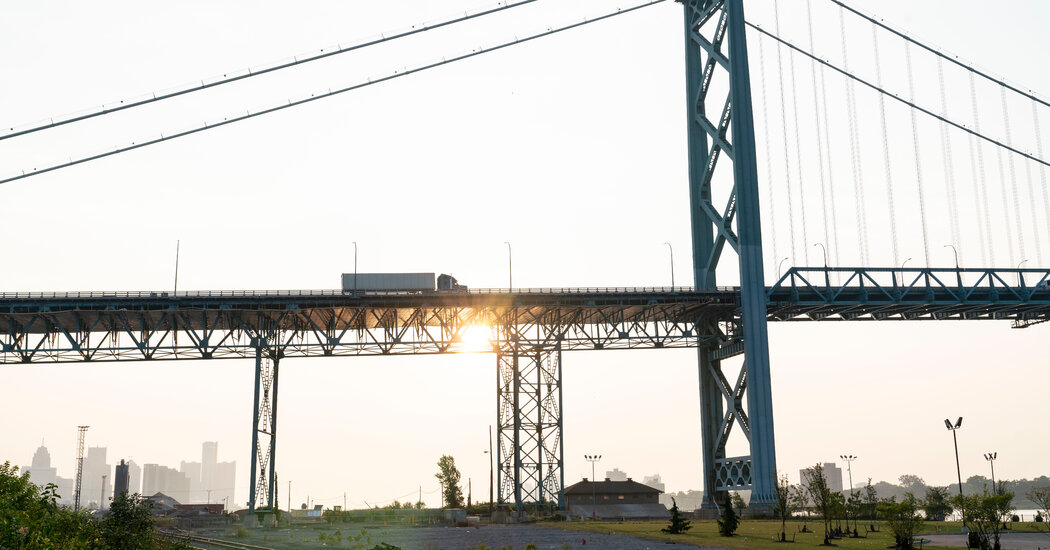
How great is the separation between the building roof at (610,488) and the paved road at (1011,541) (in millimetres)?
66652

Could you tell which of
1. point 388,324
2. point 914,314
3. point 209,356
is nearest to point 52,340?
point 209,356

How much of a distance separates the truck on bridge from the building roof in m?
50.6

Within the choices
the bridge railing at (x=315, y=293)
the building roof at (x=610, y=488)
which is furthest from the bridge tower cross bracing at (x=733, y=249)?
the building roof at (x=610, y=488)

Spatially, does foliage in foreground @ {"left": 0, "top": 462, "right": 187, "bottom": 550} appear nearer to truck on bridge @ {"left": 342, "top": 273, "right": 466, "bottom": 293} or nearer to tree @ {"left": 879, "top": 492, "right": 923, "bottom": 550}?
tree @ {"left": 879, "top": 492, "right": 923, "bottom": 550}

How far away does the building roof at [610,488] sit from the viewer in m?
123

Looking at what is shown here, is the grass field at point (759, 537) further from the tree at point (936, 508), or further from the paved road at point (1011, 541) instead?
the tree at point (936, 508)

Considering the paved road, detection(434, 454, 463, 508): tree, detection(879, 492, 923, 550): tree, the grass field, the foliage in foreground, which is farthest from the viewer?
detection(434, 454, 463, 508): tree

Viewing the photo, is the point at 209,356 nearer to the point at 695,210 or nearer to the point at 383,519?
the point at 383,519

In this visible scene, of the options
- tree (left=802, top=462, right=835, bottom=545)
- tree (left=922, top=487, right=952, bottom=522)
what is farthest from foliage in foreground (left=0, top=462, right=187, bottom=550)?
tree (left=922, top=487, right=952, bottom=522)

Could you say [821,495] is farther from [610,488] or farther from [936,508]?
[610,488]

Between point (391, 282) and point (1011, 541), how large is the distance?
155ft

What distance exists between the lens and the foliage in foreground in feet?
68.7

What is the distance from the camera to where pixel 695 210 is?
8638 cm

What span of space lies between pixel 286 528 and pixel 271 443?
24.8ft
